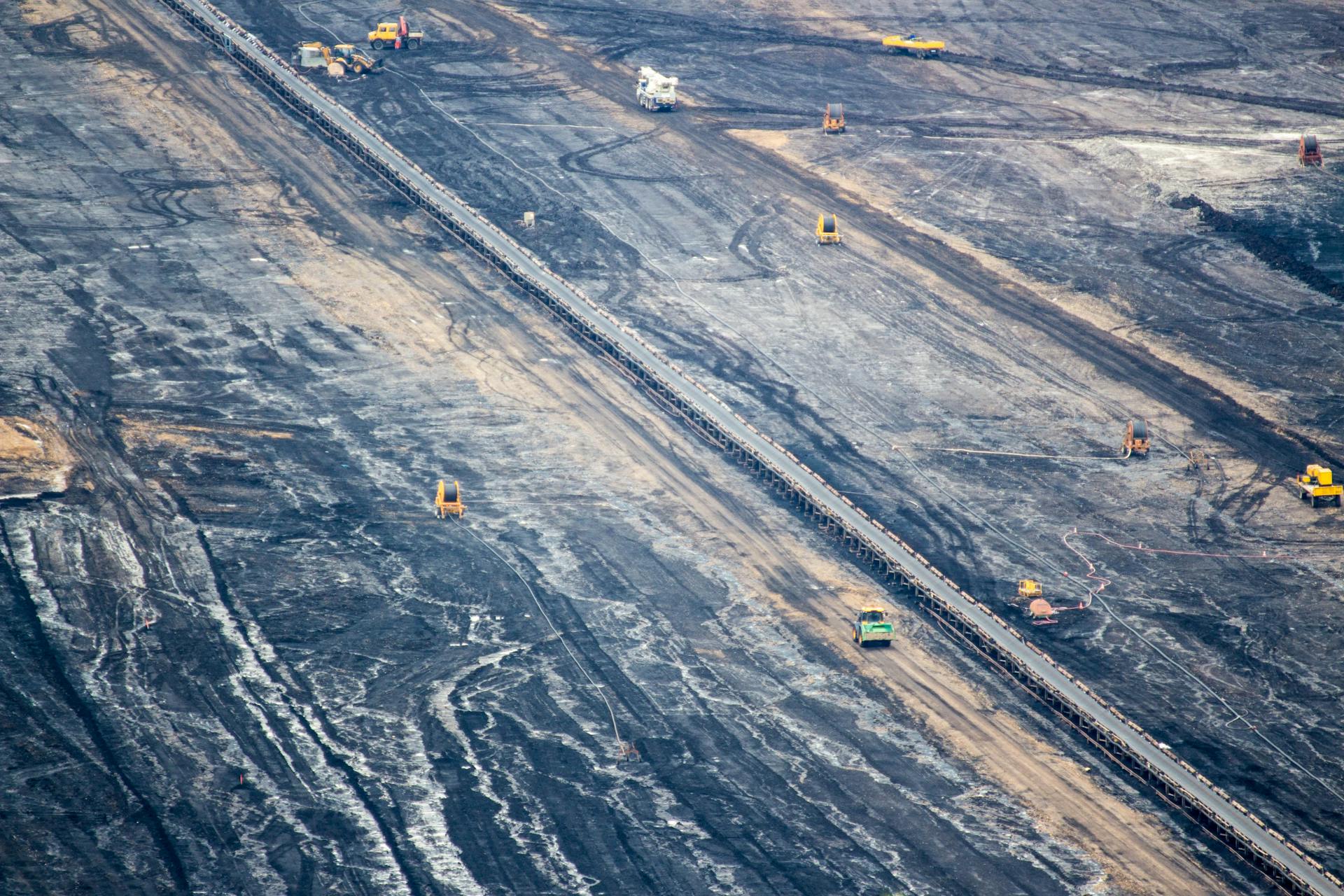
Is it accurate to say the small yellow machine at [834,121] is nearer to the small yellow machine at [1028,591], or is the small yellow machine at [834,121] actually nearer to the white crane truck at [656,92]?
the white crane truck at [656,92]

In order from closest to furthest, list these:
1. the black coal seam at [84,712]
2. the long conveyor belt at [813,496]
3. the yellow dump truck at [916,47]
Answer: the black coal seam at [84,712] → the long conveyor belt at [813,496] → the yellow dump truck at [916,47]

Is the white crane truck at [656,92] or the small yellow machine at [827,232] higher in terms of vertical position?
the white crane truck at [656,92]

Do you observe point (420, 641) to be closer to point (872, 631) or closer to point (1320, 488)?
point (872, 631)

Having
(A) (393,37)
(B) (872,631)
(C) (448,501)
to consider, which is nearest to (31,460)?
(C) (448,501)

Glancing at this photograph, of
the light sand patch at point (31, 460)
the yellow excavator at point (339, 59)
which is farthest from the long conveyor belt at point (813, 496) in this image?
the light sand patch at point (31, 460)

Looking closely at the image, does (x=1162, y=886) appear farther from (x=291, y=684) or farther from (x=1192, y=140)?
(x=1192, y=140)

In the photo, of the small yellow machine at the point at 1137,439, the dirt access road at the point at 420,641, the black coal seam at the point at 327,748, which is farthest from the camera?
the small yellow machine at the point at 1137,439
